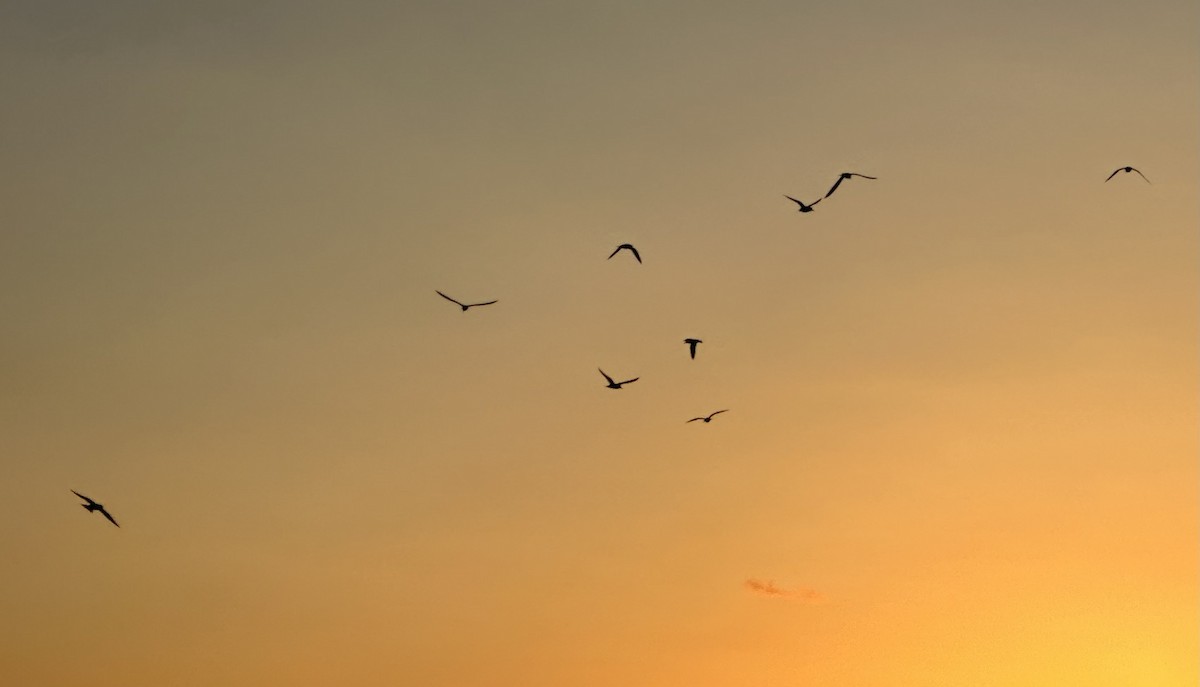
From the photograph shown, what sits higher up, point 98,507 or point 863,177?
point 863,177

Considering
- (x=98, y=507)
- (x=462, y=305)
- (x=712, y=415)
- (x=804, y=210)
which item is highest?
(x=804, y=210)

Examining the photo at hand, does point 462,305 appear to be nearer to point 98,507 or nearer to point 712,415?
point 712,415

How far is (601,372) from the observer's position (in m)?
138

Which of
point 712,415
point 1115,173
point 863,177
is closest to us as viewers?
point 863,177

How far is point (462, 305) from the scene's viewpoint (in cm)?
14012

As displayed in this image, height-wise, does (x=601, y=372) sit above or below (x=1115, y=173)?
below

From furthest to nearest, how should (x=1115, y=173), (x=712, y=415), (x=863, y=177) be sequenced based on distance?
(x=712, y=415) → (x=1115, y=173) → (x=863, y=177)

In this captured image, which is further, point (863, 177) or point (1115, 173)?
point (1115, 173)

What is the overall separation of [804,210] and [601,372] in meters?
24.8

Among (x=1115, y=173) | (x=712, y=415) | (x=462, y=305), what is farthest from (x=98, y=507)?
(x=1115, y=173)

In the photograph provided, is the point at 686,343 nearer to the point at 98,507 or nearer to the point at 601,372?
the point at 601,372

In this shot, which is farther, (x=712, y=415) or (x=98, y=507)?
(x=712, y=415)

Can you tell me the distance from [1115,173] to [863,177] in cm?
2578

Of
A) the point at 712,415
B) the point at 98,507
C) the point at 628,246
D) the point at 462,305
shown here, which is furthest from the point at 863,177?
the point at 98,507
